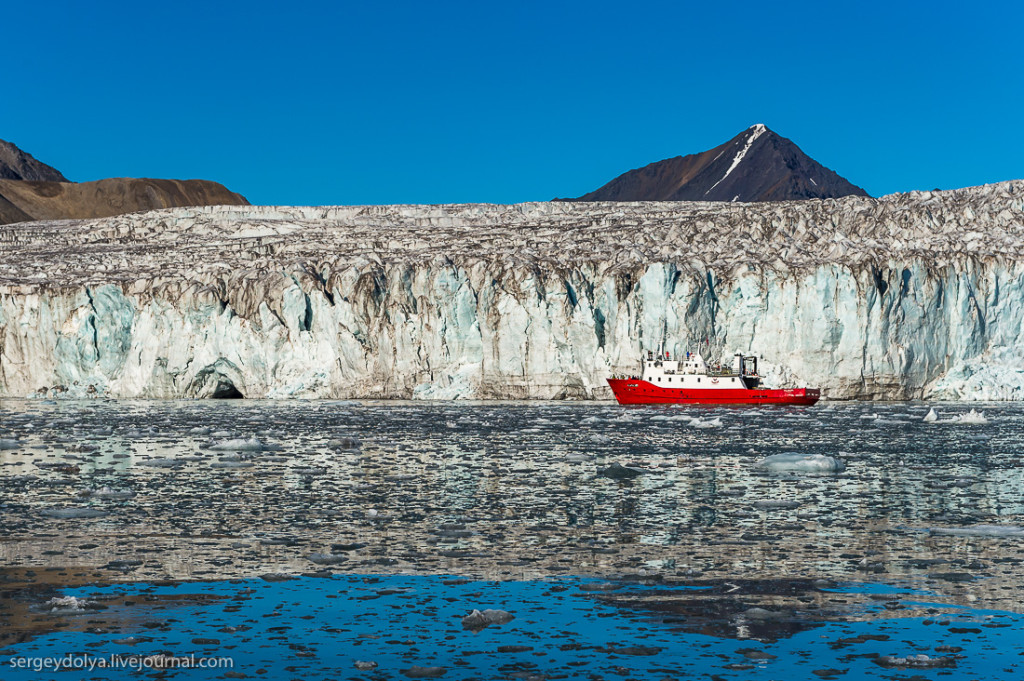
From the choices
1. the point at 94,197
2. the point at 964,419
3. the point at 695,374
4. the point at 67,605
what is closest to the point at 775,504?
the point at 67,605

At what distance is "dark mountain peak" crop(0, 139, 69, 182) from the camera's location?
182500mm

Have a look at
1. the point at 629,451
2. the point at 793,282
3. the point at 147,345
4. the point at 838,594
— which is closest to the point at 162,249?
the point at 147,345

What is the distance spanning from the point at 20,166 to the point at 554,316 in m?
169

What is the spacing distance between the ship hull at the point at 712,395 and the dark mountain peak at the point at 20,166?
163365mm

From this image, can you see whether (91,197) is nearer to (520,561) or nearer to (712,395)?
(712,395)

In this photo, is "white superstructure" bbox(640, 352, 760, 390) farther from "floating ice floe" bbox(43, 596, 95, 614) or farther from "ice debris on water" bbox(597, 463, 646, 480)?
"floating ice floe" bbox(43, 596, 95, 614)

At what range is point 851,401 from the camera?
41938 millimetres

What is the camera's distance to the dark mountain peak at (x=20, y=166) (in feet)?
599

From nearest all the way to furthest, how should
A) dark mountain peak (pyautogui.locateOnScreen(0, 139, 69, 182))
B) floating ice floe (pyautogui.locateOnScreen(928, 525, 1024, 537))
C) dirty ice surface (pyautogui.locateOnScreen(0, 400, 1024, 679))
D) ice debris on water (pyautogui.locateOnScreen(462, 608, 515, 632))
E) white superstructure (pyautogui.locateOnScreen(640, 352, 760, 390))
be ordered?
dirty ice surface (pyautogui.locateOnScreen(0, 400, 1024, 679)) < ice debris on water (pyautogui.locateOnScreen(462, 608, 515, 632)) < floating ice floe (pyautogui.locateOnScreen(928, 525, 1024, 537)) < white superstructure (pyautogui.locateOnScreen(640, 352, 760, 390)) < dark mountain peak (pyautogui.locateOnScreen(0, 139, 69, 182))

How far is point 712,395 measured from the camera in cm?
4059

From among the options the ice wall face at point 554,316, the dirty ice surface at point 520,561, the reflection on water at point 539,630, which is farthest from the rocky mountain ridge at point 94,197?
the reflection on water at point 539,630

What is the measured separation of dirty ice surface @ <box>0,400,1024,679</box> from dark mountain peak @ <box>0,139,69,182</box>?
180 meters

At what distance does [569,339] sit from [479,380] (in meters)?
3.73

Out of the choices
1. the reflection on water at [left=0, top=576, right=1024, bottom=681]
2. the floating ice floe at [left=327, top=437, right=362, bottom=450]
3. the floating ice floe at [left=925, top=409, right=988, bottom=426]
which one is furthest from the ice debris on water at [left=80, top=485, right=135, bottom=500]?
the floating ice floe at [left=925, top=409, right=988, bottom=426]
